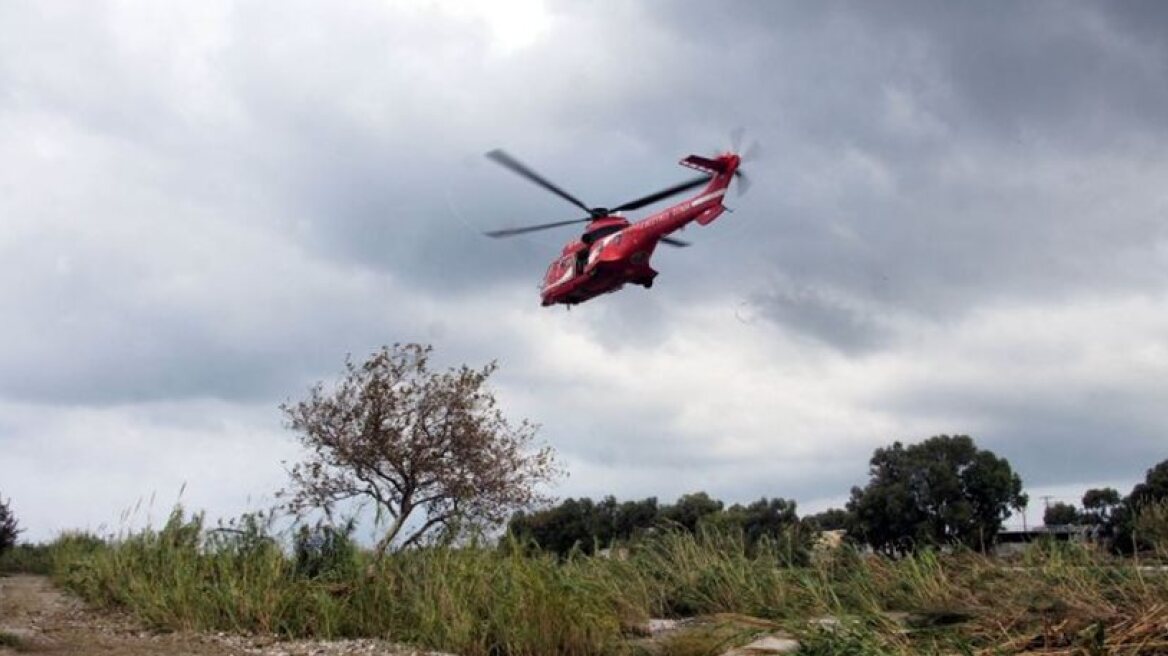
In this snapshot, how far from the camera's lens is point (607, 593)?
Answer: 11.1 meters

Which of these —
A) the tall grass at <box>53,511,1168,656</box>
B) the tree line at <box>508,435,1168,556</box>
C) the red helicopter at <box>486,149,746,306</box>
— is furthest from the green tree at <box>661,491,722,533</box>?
the tall grass at <box>53,511,1168,656</box>

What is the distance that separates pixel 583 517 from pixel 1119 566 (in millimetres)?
38629

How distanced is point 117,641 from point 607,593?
516cm

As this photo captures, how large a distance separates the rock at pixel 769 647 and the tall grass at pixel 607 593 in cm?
14

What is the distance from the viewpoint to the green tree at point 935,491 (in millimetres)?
46031

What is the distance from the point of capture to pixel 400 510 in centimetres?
2467

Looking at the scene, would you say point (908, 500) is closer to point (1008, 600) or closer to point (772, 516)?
point (772, 516)

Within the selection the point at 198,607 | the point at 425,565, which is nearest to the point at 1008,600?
the point at 425,565

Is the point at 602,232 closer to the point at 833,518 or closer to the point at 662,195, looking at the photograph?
the point at 662,195

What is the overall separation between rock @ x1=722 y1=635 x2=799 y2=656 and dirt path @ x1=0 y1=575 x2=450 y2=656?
10.7 feet

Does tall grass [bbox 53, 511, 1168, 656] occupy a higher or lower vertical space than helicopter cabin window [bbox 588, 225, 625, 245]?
lower

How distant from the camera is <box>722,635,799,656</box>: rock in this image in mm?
7664

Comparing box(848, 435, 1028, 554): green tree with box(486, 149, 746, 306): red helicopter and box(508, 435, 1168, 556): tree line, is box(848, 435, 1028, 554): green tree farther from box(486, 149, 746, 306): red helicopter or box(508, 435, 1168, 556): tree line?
box(486, 149, 746, 306): red helicopter

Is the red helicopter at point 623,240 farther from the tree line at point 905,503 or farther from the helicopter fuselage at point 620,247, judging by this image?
the tree line at point 905,503
